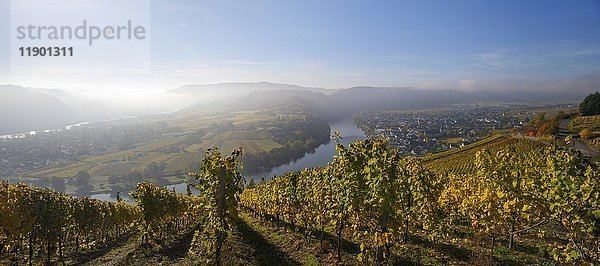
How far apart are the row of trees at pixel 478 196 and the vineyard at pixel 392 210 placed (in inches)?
1.9

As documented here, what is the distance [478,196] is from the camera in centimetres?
1530

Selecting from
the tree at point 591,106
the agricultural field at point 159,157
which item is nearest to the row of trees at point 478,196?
the tree at point 591,106

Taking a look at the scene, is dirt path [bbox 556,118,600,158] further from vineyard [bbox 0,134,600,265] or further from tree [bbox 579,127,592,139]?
vineyard [bbox 0,134,600,265]

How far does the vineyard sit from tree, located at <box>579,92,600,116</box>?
328ft

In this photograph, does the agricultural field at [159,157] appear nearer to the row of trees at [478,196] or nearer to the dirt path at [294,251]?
the dirt path at [294,251]

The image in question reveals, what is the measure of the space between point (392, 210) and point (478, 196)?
656 cm

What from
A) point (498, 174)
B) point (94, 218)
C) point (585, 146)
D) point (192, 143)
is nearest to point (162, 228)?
point (94, 218)

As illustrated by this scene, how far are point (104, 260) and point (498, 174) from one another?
25.1 meters

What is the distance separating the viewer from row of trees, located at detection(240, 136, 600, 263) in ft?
26.0

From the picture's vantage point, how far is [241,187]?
1313 centimetres

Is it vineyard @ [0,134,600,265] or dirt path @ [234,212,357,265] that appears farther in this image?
dirt path @ [234,212,357,265]

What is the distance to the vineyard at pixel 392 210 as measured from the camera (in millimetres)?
9133

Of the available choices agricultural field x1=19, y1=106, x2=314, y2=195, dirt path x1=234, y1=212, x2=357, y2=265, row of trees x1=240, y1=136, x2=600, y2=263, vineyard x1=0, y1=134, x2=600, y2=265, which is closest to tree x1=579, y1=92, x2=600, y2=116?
vineyard x1=0, y1=134, x2=600, y2=265

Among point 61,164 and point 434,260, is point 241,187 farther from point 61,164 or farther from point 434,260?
point 61,164
